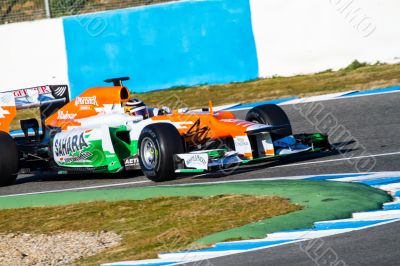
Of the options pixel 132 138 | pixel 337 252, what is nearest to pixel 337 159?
pixel 132 138

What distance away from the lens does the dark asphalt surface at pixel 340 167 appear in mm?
6359

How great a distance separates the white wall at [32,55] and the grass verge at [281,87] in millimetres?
1827

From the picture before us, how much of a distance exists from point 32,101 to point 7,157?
1.28 meters

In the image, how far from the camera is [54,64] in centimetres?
1819

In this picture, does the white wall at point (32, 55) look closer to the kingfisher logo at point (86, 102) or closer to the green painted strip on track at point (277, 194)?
the kingfisher logo at point (86, 102)

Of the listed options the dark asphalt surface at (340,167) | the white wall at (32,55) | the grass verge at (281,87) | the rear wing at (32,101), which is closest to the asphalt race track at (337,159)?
the dark asphalt surface at (340,167)

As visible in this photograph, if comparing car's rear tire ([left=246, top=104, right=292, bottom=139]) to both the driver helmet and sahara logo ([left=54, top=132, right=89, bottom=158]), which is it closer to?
the driver helmet

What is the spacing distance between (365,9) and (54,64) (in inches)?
247

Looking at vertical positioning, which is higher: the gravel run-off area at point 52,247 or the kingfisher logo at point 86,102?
the kingfisher logo at point 86,102

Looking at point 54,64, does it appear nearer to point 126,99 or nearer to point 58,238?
point 126,99

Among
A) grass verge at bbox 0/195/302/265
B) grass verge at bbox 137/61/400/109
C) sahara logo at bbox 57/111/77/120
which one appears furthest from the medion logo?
grass verge at bbox 137/61/400/109

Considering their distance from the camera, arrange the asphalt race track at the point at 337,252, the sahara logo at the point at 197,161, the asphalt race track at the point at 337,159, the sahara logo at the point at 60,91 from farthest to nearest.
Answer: the sahara logo at the point at 60,91, the asphalt race track at the point at 337,159, the sahara logo at the point at 197,161, the asphalt race track at the point at 337,252

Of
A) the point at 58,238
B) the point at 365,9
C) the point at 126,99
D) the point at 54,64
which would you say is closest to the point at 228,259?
the point at 58,238

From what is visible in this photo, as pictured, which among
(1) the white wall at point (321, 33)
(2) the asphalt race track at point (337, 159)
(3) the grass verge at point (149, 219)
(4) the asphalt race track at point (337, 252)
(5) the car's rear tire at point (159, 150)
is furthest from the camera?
(1) the white wall at point (321, 33)
